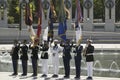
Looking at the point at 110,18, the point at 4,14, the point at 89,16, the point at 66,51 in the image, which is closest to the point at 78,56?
the point at 66,51

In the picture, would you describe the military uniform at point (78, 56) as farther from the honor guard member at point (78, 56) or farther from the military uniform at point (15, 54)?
the military uniform at point (15, 54)

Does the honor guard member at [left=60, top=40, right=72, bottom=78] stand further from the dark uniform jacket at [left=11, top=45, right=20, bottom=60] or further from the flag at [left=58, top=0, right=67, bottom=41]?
the dark uniform jacket at [left=11, top=45, right=20, bottom=60]

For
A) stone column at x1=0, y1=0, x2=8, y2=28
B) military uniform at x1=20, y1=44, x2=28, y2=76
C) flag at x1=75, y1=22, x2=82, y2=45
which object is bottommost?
military uniform at x1=20, y1=44, x2=28, y2=76

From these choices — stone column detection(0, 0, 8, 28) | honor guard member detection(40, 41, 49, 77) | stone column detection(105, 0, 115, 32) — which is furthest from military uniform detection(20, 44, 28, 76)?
stone column detection(0, 0, 8, 28)

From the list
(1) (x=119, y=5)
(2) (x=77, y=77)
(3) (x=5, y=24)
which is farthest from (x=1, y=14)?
(2) (x=77, y=77)

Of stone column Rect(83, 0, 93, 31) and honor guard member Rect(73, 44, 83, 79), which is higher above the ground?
stone column Rect(83, 0, 93, 31)

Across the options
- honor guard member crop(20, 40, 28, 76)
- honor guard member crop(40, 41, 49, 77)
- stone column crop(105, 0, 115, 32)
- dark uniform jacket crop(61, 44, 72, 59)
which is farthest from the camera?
stone column crop(105, 0, 115, 32)

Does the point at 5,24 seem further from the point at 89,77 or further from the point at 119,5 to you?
the point at 89,77

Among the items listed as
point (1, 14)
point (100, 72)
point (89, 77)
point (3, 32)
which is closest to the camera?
point (89, 77)

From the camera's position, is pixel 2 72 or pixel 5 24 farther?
pixel 5 24

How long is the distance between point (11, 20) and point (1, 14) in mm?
9445

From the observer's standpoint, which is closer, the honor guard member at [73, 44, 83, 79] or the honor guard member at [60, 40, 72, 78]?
the honor guard member at [73, 44, 83, 79]

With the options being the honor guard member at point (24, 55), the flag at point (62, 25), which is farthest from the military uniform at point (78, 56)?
the honor guard member at point (24, 55)

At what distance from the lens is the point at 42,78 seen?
17.3m
